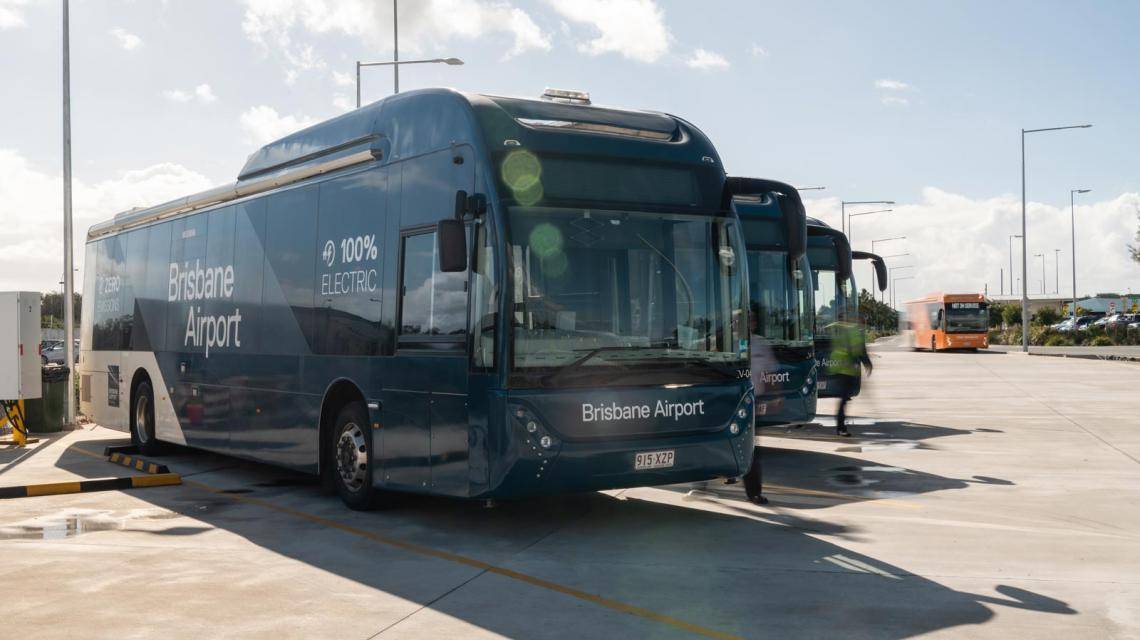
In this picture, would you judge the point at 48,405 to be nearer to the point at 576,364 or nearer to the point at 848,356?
the point at 848,356

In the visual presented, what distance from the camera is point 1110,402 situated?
926 inches

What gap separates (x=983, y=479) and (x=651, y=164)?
5617 millimetres

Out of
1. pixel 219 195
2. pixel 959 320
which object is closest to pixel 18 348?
pixel 219 195

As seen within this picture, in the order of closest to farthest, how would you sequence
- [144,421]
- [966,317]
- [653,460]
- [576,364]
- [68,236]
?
1. [576,364]
2. [653,460]
3. [144,421]
4. [68,236]
5. [966,317]

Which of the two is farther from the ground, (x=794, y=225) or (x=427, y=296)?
(x=794, y=225)

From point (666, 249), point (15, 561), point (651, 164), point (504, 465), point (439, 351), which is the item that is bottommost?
point (15, 561)

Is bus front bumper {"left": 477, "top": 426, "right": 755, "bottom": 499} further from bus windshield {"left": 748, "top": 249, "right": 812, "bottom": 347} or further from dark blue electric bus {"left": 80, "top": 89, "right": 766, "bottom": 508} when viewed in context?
bus windshield {"left": 748, "top": 249, "right": 812, "bottom": 347}

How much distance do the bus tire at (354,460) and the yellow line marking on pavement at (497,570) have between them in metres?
0.37

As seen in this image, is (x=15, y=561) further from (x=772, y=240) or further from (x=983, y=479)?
(x=772, y=240)

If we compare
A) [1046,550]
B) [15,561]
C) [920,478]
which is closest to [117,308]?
[15,561]

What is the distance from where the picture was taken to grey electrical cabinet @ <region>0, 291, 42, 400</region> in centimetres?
1764

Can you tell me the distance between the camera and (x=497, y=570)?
308 inches

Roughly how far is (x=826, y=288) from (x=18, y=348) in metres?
13.2

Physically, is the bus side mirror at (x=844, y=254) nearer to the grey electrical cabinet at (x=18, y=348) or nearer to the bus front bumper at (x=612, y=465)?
the bus front bumper at (x=612, y=465)
